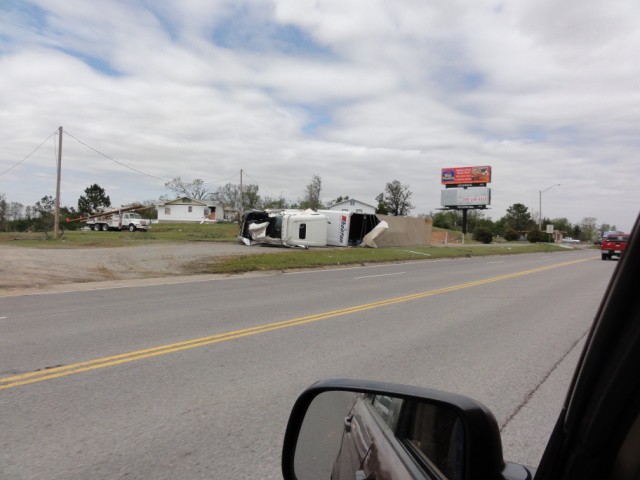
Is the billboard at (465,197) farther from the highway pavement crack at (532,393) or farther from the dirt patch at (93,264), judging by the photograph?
the highway pavement crack at (532,393)

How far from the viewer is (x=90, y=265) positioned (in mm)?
18828

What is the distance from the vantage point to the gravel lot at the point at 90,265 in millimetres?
15258

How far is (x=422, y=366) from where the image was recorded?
5.93m

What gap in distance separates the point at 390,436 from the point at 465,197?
71.6 meters

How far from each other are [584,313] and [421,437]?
1007 centimetres

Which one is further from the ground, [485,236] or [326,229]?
[485,236]

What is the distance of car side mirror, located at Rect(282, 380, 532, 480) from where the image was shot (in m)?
1.38

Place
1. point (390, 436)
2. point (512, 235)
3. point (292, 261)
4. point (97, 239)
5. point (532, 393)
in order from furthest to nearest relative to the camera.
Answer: point (512, 235) < point (97, 239) < point (292, 261) < point (532, 393) < point (390, 436)

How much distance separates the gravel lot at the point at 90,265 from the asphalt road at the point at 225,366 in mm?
3609

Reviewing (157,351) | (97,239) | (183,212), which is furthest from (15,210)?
(157,351)

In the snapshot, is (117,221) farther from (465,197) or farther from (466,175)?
(466,175)

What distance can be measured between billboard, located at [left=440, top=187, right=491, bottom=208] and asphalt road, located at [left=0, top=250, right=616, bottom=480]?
59435 millimetres

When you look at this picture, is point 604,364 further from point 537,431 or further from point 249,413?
point 249,413

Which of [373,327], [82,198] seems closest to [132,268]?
[373,327]
